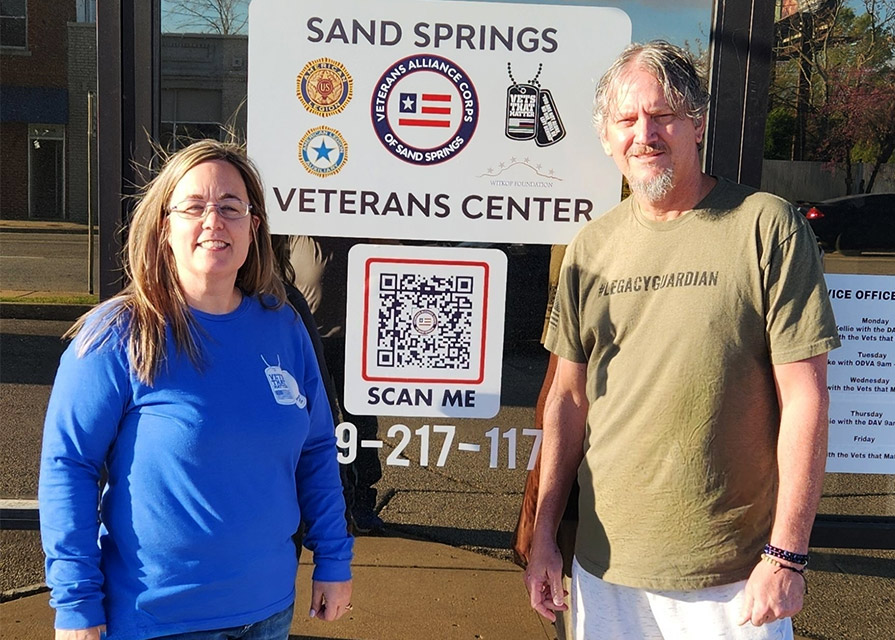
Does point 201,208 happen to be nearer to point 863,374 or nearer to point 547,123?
point 547,123

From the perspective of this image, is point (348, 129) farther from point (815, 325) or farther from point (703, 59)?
point (815, 325)

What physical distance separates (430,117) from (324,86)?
13.0 inches

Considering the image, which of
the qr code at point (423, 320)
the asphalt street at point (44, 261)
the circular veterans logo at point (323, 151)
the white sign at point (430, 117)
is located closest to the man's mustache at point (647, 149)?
the white sign at point (430, 117)

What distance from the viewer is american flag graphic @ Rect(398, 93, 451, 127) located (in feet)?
9.05

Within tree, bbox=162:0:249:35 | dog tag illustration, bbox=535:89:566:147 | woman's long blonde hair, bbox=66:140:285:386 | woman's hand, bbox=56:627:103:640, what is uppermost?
tree, bbox=162:0:249:35

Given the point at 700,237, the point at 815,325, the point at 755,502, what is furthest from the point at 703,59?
the point at 755,502

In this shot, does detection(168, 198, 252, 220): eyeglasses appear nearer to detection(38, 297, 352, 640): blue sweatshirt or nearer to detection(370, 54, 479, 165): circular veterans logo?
detection(38, 297, 352, 640): blue sweatshirt

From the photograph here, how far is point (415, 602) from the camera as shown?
3293mm

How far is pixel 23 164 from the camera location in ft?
9.81

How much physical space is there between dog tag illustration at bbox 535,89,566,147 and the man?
2.21 feet

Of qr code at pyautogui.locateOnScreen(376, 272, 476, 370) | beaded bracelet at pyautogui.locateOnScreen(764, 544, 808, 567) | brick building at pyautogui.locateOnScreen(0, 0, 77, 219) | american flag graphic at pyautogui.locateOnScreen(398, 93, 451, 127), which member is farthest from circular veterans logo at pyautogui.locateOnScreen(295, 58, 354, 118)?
beaded bracelet at pyautogui.locateOnScreen(764, 544, 808, 567)

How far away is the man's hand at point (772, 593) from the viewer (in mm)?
1869

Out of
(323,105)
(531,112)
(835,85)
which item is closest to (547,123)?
(531,112)

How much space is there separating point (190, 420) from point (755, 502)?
1194mm
